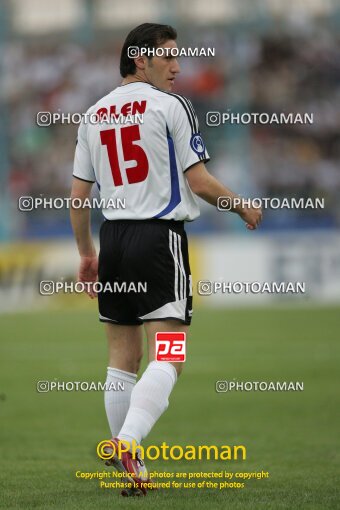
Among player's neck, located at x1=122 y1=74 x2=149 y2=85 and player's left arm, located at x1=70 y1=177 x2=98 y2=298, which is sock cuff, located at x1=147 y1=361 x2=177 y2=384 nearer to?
player's left arm, located at x1=70 y1=177 x2=98 y2=298

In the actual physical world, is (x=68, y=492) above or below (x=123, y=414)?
below

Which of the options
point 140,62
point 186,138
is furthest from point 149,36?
point 186,138

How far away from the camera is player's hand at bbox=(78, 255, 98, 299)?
524cm

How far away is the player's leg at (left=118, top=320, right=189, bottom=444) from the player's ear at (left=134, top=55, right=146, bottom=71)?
3.80 ft

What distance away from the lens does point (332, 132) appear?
2477 centimetres

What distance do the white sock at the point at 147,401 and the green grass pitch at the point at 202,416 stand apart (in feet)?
0.94

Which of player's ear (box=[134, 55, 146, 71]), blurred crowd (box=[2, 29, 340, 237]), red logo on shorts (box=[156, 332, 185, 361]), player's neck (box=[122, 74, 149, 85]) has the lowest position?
red logo on shorts (box=[156, 332, 185, 361])

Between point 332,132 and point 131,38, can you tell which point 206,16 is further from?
point 131,38

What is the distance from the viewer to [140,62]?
16.2ft

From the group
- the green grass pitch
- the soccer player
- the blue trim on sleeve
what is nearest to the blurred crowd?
the green grass pitch

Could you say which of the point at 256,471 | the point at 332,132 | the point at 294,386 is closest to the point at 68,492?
the point at 256,471

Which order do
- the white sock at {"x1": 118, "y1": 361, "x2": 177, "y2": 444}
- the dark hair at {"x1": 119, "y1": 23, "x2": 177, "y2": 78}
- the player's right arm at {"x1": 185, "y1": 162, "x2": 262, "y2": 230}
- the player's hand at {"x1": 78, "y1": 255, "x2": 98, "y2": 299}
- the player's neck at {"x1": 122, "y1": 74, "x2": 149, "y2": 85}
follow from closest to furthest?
the white sock at {"x1": 118, "y1": 361, "x2": 177, "y2": 444}
the player's right arm at {"x1": 185, "y1": 162, "x2": 262, "y2": 230}
the dark hair at {"x1": 119, "y1": 23, "x2": 177, "y2": 78}
the player's neck at {"x1": 122, "y1": 74, "x2": 149, "y2": 85}
the player's hand at {"x1": 78, "y1": 255, "x2": 98, "y2": 299}

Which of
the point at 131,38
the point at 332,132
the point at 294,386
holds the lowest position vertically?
the point at 294,386

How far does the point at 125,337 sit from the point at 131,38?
1342 millimetres
